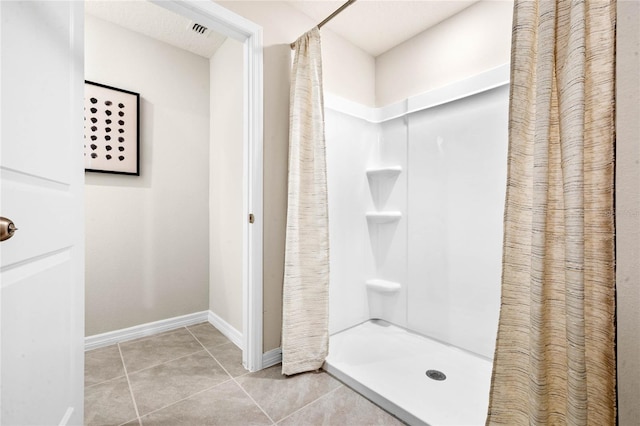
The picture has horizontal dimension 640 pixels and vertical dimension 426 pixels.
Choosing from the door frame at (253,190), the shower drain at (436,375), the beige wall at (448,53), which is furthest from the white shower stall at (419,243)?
the door frame at (253,190)

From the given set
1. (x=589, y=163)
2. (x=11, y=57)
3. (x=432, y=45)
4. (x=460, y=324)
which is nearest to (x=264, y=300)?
(x=460, y=324)

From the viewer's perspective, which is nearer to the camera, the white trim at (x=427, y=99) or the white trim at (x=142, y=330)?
the white trim at (x=427, y=99)

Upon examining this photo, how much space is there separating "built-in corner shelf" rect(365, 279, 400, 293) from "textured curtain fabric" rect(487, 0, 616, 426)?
1.28m

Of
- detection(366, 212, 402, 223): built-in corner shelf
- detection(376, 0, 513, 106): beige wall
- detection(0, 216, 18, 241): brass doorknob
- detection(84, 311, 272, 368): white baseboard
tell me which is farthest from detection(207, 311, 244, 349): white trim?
detection(376, 0, 513, 106): beige wall

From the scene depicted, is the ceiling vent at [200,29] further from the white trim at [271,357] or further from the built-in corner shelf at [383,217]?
the white trim at [271,357]

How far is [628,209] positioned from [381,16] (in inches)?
74.2

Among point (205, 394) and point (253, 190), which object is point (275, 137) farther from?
point (205, 394)

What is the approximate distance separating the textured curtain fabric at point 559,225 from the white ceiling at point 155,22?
2.14 m

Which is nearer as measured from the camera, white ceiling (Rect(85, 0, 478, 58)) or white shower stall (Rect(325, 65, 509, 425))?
white shower stall (Rect(325, 65, 509, 425))

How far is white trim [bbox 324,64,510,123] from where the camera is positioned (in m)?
1.75

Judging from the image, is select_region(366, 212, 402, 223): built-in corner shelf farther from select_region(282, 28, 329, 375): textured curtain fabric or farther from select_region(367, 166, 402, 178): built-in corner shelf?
select_region(282, 28, 329, 375): textured curtain fabric

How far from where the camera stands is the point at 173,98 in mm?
2395

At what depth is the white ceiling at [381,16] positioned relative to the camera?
1898 millimetres

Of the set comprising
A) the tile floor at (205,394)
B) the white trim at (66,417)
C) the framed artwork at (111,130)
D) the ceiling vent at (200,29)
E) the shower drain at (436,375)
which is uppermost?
the ceiling vent at (200,29)
